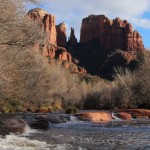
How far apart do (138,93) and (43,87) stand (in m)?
14.2

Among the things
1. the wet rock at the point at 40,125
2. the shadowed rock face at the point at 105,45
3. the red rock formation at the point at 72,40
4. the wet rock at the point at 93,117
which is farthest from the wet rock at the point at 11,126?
the red rock formation at the point at 72,40

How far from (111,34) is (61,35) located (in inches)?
1046

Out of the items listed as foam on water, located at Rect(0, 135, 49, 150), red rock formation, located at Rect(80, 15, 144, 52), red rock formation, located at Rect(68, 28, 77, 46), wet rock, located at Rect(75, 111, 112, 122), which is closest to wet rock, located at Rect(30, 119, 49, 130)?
foam on water, located at Rect(0, 135, 49, 150)

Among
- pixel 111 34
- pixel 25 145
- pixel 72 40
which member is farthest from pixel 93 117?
pixel 72 40

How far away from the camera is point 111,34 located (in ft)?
542

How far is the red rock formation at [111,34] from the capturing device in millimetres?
156175

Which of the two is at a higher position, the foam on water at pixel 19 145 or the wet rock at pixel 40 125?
the wet rock at pixel 40 125

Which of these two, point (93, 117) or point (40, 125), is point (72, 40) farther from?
point (40, 125)

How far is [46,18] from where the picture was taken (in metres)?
167

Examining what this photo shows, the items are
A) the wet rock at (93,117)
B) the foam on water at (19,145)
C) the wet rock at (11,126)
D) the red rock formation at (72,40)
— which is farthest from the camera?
the red rock formation at (72,40)

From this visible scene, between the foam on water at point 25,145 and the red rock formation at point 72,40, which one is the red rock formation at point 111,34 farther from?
the foam on water at point 25,145

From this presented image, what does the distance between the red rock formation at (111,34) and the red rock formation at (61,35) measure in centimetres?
852

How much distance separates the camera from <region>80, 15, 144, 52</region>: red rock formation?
156 meters

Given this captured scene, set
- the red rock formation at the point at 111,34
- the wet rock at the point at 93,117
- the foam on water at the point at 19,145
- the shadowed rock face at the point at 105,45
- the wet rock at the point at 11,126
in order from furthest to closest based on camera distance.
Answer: the red rock formation at the point at 111,34 → the shadowed rock face at the point at 105,45 → the wet rock at the point at 93,117 → the wet rock at the point at 11,126 → the foam on water at the point at 19,145
